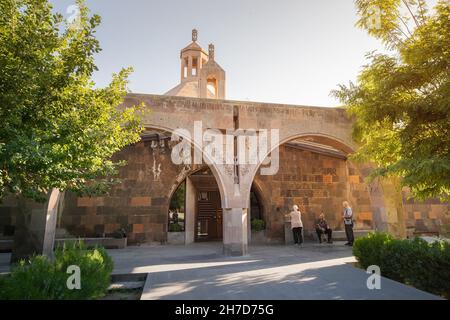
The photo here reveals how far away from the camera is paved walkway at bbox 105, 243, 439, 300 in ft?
14.5

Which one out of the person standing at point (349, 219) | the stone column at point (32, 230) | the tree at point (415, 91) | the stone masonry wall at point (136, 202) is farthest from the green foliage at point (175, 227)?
the tree at point (415, 91)

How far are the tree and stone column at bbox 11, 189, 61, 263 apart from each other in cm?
791

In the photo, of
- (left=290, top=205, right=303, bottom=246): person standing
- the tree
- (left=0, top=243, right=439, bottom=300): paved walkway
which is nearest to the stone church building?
(left=290, top=205, right=303, bottom=246): person standing

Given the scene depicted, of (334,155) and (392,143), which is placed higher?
(334,155)

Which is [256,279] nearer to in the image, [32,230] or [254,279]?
[254,279]

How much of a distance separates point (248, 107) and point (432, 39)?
18.1 ft

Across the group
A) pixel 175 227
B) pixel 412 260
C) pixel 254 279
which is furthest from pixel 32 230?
pixel 412 260

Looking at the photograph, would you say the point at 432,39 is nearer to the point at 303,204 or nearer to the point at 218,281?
the point at 218,281

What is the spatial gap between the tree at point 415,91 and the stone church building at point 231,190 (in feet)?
11.0

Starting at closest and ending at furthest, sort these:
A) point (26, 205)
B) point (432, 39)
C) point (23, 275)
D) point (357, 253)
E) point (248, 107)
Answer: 1. point (23, 275)
2. point (432, 39)
3. point (357, 253)
4. point (26, 205)
5. point (248, 107)

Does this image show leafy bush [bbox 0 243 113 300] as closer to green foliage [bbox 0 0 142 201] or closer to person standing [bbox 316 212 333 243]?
green foliage [bbox 0 0 142 201]

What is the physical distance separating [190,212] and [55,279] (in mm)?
9507

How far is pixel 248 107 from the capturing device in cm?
963

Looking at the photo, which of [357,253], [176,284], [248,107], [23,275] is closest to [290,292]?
[176,284]
